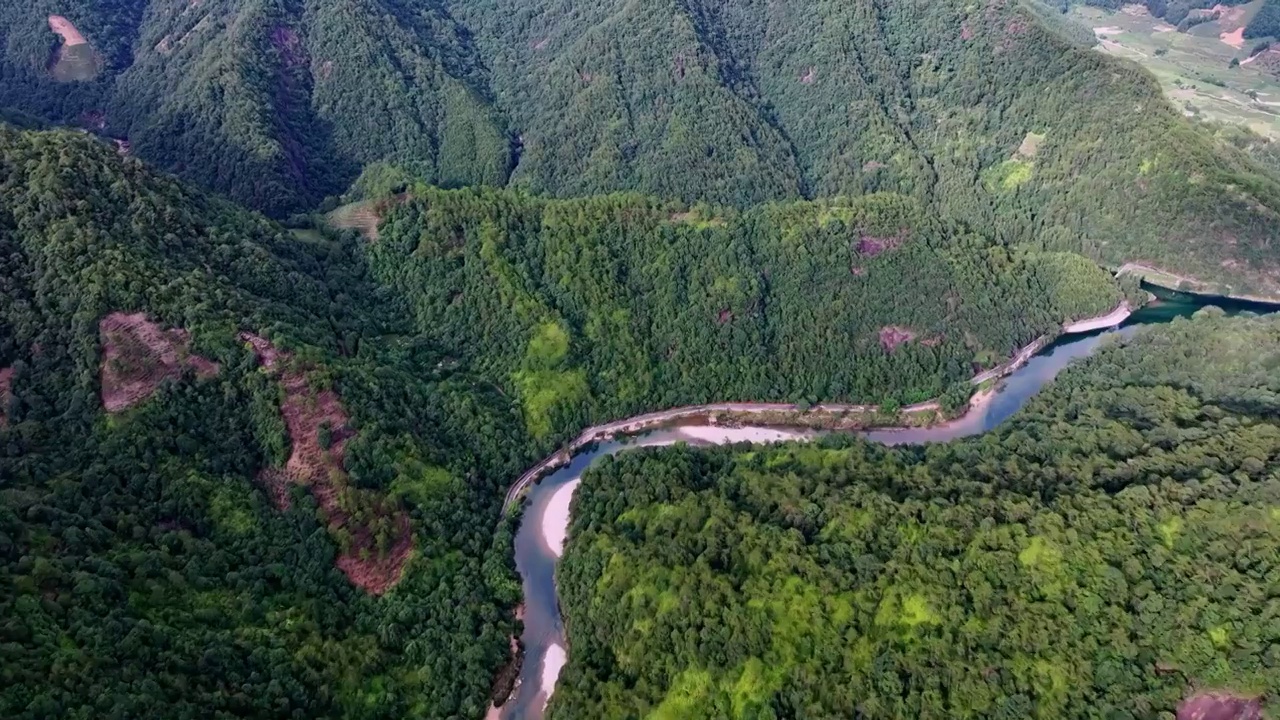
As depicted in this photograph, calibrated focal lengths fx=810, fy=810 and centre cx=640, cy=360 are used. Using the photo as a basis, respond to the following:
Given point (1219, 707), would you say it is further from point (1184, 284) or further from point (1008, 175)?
point (1008, 175)

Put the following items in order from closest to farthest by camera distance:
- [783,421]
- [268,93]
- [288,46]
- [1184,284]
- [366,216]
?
[783,421], [366,216], [1184,284], [268,93], [288,46]

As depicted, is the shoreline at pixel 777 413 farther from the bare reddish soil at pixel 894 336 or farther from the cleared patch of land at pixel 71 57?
the cleared patch of land at pixel 71 57

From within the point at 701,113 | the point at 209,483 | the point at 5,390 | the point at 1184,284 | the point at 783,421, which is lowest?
the point at 1184,284

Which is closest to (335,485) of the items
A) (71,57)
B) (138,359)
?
(138,359)

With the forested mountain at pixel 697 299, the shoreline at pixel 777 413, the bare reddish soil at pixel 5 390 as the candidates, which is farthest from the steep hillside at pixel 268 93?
the shoreline at pixel 777 413

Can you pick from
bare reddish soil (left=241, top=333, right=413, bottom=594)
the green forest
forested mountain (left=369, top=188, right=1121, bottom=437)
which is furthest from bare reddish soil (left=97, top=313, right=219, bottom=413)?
forested mountain (left=369, top=188, right=1121, bottom=437)

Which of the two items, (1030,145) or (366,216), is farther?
(1030,145)

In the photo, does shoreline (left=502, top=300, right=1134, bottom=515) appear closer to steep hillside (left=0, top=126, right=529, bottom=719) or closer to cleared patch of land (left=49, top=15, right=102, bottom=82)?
steep hillside (left=0, top=126, right=529, bottom=719)

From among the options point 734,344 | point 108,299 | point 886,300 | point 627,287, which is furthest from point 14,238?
point 886,300
